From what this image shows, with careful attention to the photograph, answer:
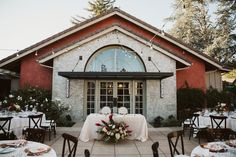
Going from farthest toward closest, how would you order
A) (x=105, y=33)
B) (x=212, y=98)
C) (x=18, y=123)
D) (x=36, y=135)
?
(x=212, y=98) < (x=105, y=33) < (x=18, y=123) < (x=36, y=135)

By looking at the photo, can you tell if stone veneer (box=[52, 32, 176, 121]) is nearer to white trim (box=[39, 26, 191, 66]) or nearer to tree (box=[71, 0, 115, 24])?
white trim (box=[39, 26, 191, 66])

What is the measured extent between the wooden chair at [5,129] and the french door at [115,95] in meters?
6.17

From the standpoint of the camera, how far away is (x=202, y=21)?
25266 millimetres

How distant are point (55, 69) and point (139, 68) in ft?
16.2

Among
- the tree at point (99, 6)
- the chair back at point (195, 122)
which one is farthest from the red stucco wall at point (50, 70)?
the tree at point (99, 6)

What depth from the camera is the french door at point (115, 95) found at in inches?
520

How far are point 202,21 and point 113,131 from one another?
71.0ft

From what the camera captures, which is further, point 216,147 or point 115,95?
point 115,95

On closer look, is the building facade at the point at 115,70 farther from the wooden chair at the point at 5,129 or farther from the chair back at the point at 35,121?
the wooden chair at the point at 5,129

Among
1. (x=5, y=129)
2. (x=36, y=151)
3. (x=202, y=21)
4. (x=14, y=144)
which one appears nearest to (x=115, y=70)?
(x=5, y=129)

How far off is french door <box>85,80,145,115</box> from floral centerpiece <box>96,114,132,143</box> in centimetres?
506

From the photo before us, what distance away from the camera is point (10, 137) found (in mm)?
6953

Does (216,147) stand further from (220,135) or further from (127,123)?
(127,123)

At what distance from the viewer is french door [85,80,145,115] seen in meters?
13.2
